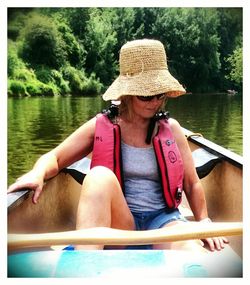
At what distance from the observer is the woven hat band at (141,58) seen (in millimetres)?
936

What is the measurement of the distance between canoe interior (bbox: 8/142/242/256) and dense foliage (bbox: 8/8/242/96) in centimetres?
26

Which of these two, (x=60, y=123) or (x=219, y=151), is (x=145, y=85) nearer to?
(x=219, y=151)

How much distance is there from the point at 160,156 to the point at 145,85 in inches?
5.7

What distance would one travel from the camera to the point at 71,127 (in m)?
3.70

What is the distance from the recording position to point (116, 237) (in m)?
0.74

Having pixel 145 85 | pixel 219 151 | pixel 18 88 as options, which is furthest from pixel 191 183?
pixel 18 88

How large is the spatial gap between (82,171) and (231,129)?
2110 millimetres

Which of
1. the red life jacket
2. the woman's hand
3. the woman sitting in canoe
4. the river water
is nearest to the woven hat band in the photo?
the woman sitting in canoe

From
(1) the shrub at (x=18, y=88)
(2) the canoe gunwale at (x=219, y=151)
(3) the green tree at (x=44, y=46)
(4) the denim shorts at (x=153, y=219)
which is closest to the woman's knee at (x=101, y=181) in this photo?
(4) the denim shorts at (x=153, y=219)

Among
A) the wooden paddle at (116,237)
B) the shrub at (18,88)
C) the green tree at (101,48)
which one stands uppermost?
the green tree at (101,48)

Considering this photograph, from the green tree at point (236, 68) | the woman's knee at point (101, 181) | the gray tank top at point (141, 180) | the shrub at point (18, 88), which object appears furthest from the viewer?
the shrub at point (18, 88)

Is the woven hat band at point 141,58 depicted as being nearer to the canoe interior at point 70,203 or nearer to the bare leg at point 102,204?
the bare leg at point 102,204

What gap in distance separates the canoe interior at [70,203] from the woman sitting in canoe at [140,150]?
0.11m
